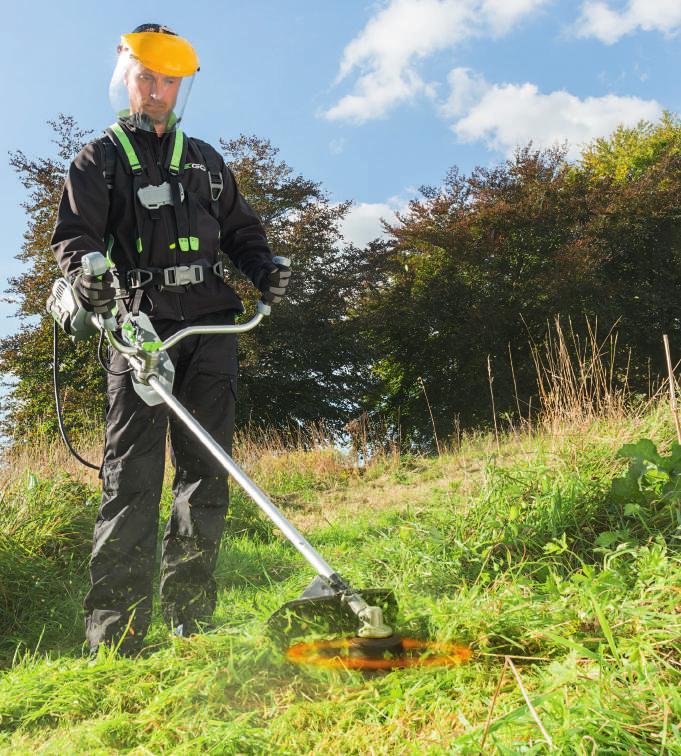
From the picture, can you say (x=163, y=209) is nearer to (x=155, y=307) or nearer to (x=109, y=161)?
(x=109, y=161)

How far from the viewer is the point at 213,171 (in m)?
3.63

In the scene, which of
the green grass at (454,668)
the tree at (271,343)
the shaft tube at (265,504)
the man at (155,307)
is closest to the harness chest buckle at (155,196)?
the man at (155,307)

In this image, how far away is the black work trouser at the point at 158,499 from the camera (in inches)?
129

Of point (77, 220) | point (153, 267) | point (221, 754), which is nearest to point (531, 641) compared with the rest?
point (221, 754)

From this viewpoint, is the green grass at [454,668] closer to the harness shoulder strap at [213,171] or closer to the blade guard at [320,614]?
the blade guard at [320,614]

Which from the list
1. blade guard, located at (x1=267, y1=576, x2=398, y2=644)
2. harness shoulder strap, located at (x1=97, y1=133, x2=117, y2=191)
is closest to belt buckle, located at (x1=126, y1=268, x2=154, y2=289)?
harness shoulder strap, located at (x1=97, y1=133, x2=117, y2=191)

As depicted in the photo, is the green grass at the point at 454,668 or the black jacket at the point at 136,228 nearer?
the green grass at the point at 454,668

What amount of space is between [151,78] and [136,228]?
Answer: 0.66 metres

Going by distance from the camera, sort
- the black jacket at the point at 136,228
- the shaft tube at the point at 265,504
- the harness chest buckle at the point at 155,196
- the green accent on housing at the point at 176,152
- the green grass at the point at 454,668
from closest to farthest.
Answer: the green grass at the point at 454,668 → the shaft tube at the point at 265,504 → the black jacket at the point at 136,228 → the harness chest buckle at the point at 155,196 → the green accent on housing at the point at 176,152

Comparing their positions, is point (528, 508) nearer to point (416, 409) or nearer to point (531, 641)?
point (531, 641)

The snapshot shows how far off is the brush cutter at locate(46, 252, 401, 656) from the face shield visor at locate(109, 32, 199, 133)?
2.81 ft

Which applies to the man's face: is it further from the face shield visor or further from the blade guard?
the blade guard

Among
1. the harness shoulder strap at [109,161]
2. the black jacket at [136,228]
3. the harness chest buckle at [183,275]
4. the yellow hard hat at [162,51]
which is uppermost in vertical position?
the yellow hard hat at [162,51]

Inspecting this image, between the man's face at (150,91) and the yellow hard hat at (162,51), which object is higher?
the yellow hard hat at (162,51)
